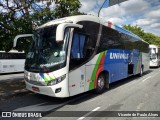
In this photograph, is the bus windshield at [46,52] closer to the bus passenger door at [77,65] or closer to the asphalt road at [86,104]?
the bus passenger door at [77,65]

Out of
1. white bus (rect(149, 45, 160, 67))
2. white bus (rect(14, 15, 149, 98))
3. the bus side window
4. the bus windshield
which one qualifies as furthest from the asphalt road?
white bus (rect(149, 45, 160, 67))

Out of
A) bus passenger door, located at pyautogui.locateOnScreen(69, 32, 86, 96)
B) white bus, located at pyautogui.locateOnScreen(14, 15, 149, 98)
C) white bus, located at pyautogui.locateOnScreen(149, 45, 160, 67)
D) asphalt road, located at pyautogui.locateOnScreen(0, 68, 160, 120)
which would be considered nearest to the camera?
asphalt road, located at pyautogui.locateOnScreen(0, 68, 160, 120)

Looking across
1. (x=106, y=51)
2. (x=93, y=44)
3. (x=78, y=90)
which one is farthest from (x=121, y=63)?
(x=78, y=90)

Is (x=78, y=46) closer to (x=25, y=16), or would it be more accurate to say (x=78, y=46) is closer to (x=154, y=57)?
(x=25, y=16)

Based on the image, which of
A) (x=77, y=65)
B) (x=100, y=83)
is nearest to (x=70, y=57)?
(x=77, y=65)

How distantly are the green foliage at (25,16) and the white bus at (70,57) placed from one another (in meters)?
1.25

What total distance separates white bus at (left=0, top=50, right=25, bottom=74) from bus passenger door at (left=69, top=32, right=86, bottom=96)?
14.3 meters

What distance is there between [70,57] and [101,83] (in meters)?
2.85

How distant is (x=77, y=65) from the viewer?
7.52m

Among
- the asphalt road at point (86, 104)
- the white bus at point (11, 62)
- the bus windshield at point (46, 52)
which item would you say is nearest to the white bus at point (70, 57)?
the bus windshield at point (46, 52)

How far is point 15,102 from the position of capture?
804cm

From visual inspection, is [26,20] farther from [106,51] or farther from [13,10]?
[106,51]

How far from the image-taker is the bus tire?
9149 millimetres

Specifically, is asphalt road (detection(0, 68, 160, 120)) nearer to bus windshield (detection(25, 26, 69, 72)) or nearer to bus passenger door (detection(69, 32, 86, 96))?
bus passenger door (detection(69, 32, 86, 96))
